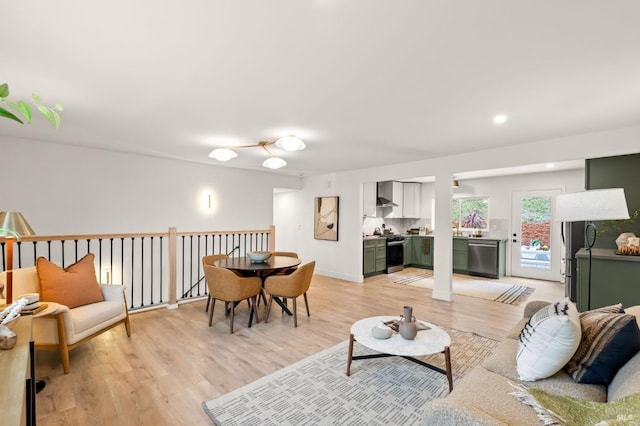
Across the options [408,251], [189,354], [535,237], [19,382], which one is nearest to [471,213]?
[535,237]

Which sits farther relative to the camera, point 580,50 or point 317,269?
point 317,269

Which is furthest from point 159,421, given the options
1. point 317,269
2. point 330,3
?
point 317,269

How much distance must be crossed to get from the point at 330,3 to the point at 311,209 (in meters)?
5.91

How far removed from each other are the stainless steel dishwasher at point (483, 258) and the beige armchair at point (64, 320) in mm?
6782

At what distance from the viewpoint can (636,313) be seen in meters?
1.87

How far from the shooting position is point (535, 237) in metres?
6.66

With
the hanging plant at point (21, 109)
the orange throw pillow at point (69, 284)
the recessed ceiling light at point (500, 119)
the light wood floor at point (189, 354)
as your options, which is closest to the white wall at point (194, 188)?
the light wood floor at point (189, 354)

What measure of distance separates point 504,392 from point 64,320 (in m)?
3.22

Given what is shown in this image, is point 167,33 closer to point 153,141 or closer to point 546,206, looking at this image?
point 153,141

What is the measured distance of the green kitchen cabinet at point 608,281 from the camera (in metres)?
3.00

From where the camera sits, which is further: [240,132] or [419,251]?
[419,251]

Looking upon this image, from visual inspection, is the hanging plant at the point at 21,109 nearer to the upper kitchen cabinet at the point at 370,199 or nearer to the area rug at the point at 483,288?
the area rug at the point at 483,288

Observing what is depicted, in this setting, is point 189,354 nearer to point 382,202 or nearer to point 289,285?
point 289,285

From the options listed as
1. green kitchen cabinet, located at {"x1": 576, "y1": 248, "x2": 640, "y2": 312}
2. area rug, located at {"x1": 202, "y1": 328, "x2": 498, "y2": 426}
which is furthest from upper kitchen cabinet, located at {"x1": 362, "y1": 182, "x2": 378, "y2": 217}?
area rug, located at {"x1": 202, "y1": 328, "x2": 498, "y2": 426}
